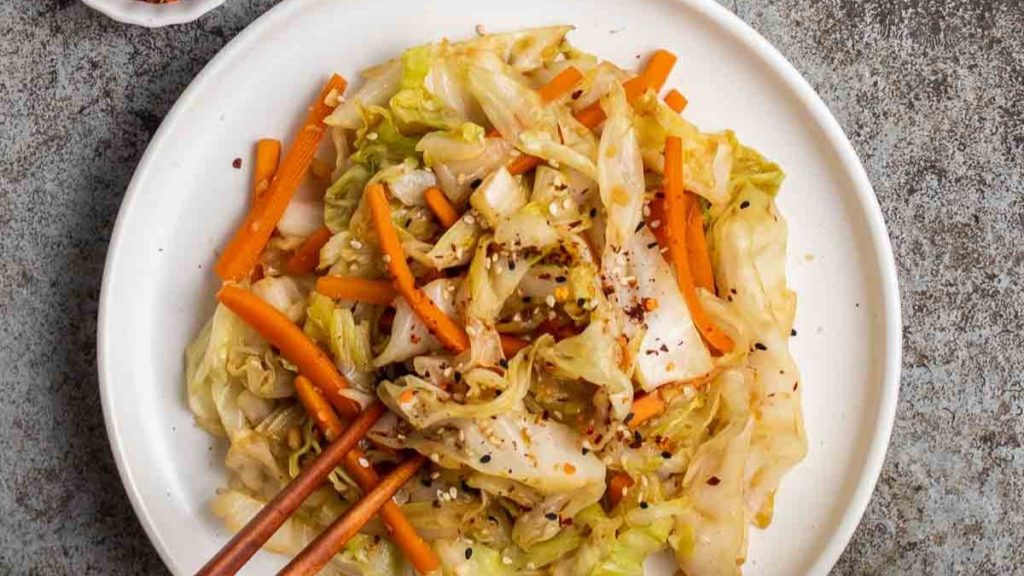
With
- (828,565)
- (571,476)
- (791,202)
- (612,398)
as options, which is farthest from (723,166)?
(828,565)

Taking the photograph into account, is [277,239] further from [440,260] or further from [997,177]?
[997,177]

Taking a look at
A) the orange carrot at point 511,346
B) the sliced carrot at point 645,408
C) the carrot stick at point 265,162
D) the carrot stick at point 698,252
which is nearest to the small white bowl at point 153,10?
the carrot stick at point 265,162

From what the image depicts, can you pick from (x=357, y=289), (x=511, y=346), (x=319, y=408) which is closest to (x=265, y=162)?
(x=357, y=289)

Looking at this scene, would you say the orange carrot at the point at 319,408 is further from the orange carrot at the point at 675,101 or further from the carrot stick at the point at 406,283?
the orange carrot at the point at 675,101

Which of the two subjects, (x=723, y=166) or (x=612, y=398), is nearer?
(x=612, y=398)

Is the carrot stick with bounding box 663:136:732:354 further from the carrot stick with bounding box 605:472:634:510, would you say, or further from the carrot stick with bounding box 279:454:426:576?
the carrot stick with bounding box 279:454:426:576

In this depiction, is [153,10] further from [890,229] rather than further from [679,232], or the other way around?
[890,229]
